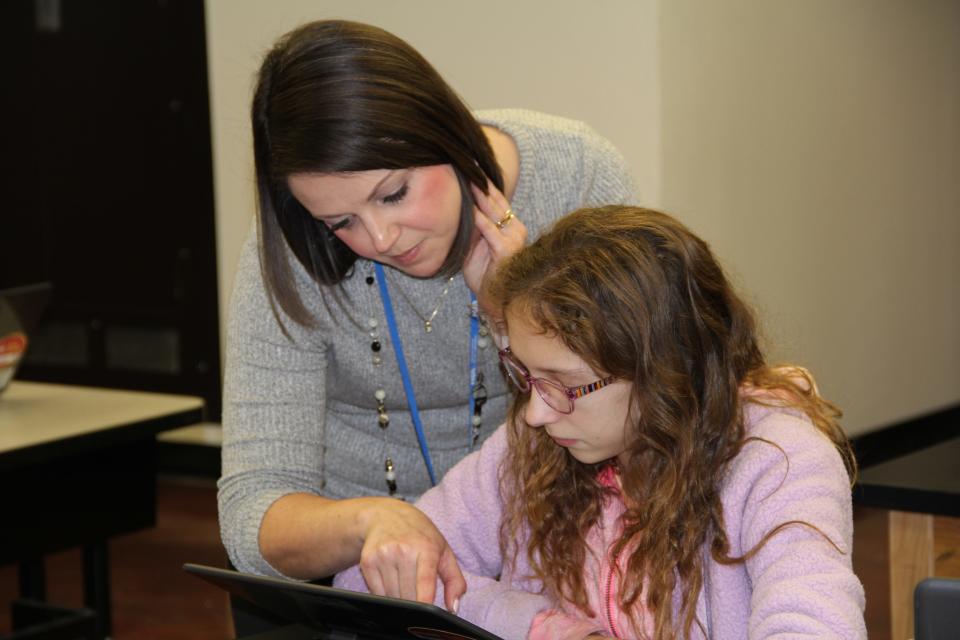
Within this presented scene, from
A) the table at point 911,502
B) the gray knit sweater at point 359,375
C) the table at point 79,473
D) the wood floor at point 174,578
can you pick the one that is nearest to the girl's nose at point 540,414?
the gray knit sweater at point 359,375

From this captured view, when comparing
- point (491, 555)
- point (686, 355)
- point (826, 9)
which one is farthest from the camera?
point (826, 9)

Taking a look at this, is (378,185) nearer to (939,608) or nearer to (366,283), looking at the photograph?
(366,283)

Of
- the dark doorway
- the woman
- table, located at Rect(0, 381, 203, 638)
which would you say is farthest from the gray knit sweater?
the dark doorway

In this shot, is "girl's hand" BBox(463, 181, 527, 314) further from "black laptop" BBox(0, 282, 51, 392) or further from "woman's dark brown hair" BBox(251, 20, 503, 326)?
"black laptop" BBox(0, 282, 51, 392)

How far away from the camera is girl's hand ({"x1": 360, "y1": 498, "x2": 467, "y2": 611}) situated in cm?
154

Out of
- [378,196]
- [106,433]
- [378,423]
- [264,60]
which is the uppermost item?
[264,60]

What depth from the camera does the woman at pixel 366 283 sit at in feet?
5.41

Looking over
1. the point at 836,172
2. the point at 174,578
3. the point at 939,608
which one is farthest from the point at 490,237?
the point at 836,172

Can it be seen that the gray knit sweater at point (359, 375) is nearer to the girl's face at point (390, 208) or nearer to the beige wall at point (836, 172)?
the girl's face at point (390, 208)

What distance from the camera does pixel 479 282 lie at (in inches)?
74.4

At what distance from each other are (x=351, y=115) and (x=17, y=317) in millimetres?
1964

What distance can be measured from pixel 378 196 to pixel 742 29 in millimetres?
2716

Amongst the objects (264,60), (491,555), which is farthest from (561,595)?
(264,60)

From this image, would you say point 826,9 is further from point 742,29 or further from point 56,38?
point 56,38
